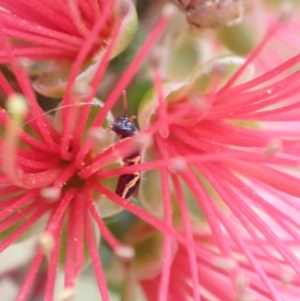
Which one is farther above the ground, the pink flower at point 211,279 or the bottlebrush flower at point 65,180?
the bottlebrush flower at point 65,180

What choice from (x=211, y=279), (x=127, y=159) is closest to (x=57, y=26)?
(x=127, y=159)

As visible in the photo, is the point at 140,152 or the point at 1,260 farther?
the point at 1,260

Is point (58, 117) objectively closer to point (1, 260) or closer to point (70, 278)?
point (70, 278)

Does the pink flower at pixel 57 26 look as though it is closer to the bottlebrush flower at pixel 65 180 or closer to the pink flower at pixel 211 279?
the bottlebrush flower at pixel 65 180

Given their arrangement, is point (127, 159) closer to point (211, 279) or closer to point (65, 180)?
point (65, 180)

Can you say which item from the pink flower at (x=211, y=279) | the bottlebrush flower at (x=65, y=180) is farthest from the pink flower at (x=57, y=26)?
the pink flower at (x=211, y=279)

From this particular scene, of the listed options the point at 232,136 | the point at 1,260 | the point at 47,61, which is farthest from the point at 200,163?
the point at 1,260

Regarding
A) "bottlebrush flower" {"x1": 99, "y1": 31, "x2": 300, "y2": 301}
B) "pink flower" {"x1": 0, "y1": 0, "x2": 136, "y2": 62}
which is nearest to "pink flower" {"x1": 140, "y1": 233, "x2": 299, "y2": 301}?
"bottlebrush flower" {"x1": 99, "y1": 31, "x2": 300, "y2": 301}

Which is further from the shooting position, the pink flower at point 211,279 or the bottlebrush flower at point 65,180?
the pink flower at point 211,279
